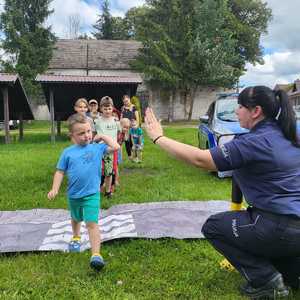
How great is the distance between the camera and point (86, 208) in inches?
165

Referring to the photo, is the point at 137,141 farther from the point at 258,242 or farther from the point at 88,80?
the point at 258,242

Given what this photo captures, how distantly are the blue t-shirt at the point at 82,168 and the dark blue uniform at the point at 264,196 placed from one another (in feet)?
4.97

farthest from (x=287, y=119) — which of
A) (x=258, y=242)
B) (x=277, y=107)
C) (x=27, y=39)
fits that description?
(x=27, y=39)

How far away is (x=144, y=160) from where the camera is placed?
11578 millimetres

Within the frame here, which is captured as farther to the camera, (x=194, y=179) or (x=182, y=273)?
(x=194, y=179)

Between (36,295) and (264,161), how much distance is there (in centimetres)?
210

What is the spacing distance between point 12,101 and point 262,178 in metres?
17.7

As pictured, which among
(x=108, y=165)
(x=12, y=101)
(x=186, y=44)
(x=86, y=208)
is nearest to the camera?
(x=86, y=208)

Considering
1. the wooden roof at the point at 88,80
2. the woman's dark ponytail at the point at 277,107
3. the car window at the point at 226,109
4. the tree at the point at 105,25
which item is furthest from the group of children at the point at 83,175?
the tree at the point at 105,25

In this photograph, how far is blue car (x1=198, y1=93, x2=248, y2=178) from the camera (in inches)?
332

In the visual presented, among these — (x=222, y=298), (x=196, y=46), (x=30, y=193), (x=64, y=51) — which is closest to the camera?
(x=222, y=298)

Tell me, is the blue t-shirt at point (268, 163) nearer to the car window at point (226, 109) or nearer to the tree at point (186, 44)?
the car window at point (226, 109)

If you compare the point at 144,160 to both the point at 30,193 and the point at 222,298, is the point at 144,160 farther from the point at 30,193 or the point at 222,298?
the point at 222,298

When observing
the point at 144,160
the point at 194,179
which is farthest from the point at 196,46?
the point at 194,179
